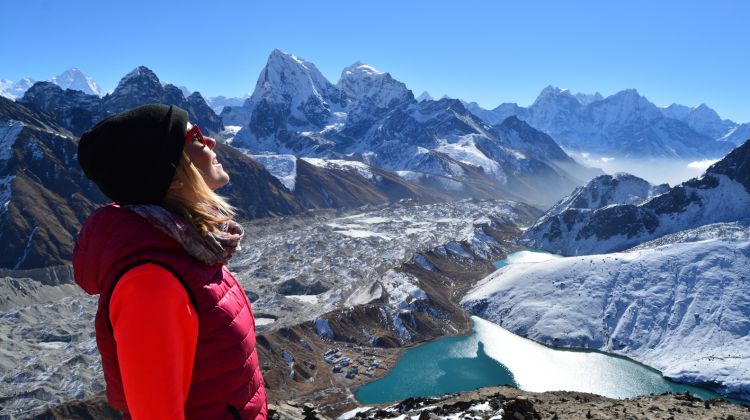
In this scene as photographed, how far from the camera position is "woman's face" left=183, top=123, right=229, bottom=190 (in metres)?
3.99

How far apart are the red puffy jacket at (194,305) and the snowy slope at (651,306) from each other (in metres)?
93.3

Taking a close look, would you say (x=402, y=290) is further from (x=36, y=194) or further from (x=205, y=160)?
(x=36, y=194)

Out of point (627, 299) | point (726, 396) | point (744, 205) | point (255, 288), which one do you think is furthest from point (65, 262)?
point (744, 205)

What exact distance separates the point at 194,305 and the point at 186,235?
47cm

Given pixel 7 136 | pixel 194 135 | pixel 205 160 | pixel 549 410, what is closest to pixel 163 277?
pixel 205 160

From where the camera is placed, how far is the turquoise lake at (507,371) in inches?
2995

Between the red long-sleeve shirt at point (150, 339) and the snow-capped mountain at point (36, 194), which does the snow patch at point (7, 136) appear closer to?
the snow-capped mountain at point (36, 194)

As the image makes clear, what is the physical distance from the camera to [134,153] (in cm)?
347

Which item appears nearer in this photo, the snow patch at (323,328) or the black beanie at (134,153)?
the black beanie at (134,153)

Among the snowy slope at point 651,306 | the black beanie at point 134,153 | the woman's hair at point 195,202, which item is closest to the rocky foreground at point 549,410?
the woman's hair at point 195,202

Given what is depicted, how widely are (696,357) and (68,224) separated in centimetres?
16481

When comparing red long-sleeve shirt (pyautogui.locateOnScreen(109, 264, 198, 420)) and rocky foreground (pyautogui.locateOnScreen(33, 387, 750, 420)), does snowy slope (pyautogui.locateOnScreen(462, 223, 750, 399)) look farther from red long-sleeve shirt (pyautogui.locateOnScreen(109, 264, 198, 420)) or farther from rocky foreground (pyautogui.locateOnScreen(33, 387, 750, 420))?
red long-sleeve shirt (pyautogui.locateOnScreen(109, 264, 198, 420))

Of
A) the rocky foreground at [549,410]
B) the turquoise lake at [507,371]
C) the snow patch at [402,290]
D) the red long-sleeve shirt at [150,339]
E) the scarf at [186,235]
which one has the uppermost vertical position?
the scarf at [186,235]

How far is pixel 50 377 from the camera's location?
75.1m
